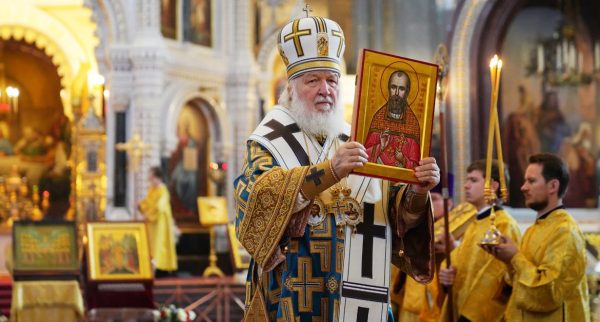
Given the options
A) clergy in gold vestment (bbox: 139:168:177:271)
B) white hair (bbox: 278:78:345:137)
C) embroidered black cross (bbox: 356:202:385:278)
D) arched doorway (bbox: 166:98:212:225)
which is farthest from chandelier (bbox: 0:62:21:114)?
embroidered black cross (bbox: 356:202:385:278)

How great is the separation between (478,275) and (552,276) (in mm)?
785

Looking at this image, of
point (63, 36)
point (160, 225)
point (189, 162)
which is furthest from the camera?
point (63, 36)

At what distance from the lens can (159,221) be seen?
54.5 feet

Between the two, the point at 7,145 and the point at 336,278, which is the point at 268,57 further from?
the point at 336,278

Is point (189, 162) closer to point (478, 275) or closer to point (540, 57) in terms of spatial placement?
point (540, 57)

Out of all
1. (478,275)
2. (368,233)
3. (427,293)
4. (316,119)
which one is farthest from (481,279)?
(316,119)

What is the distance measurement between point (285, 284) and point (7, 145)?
20.9 metres

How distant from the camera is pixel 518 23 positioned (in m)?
16.9

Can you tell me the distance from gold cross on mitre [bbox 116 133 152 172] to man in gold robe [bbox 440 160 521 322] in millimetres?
12416

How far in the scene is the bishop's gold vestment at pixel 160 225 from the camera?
16438mm

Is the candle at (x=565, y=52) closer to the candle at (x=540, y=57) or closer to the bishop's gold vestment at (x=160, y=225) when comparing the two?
the candle at (x=540, y=57)

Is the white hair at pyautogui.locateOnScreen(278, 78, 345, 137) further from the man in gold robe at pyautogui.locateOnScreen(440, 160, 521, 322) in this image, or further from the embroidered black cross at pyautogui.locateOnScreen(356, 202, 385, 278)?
the man in gold robe at pyautogui.locateOnScreen(440, 160, 521, 322)

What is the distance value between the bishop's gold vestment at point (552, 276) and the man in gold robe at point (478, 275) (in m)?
0.37

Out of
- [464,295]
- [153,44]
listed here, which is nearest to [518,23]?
[153,44]
